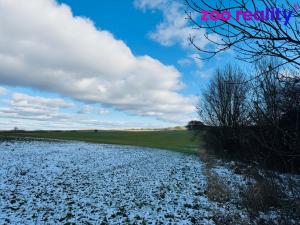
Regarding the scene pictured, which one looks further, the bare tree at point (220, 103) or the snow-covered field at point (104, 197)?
the bare tree at point (220, 103)

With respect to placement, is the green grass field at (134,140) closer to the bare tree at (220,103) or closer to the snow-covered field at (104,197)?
the bare tree at (220,103)

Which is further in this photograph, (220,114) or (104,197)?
(220,114)

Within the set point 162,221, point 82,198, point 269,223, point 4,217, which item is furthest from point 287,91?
point 82,198

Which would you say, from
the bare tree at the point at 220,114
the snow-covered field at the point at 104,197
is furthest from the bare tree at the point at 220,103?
the snow-covered field at the point at 104,197

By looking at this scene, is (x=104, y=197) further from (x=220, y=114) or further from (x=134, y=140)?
(x=134, y=140)

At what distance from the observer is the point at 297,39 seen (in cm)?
229

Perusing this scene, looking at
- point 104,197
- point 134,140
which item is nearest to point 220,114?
point 104,197

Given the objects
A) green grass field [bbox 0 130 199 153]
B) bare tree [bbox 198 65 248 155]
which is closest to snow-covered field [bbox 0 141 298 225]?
bare tree [bbox 198 65 248 155]

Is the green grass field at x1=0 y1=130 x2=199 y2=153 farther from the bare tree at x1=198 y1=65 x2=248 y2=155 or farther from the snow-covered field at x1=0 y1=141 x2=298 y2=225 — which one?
the snow-covered field at x1=0 y1=141 x2=298 y2=225

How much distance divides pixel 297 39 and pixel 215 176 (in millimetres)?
13415

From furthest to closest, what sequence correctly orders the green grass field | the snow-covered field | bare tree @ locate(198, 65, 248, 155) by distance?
the green grass field, bare tree @ locate(198, 65, 248, 155), the snow-covered field

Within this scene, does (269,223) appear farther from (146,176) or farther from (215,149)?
(215,149)

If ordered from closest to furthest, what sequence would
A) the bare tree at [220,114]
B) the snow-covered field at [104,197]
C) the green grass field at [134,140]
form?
the snow-covered field at [104,197], the bare tree at [220,114], the green grass field at [134,140]

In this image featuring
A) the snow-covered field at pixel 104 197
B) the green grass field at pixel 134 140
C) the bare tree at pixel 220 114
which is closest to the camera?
the snow-covered field at pixel 104 197
